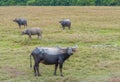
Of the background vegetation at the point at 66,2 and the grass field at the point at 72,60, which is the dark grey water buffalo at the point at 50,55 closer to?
the grass field at the point at 72,60

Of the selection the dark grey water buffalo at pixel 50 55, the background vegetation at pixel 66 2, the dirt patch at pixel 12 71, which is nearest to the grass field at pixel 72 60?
the dirt patch at pixel 12 71

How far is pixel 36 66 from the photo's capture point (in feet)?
59.2

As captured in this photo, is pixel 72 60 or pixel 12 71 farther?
pixel 72 60

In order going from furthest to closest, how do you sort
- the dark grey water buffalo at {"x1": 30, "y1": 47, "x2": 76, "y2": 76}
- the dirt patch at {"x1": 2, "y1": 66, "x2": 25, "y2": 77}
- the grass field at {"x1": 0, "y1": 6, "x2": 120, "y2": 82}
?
the dirt patch at {"x1": 2, "y1": 66, "x2": 25, "y2": 77} → the grass field at {"x1": 0, "y1": 6, "x2": 120, "y2": 82} → the dark grey water buffalo at {"x1": 30, "y1": 47, "x2": 76, "y2": 76}

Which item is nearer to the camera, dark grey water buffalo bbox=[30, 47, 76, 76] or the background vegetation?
dark grey water buffalo bbox=[30, 47, 76, 76]

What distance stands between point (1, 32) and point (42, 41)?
8.31 metres

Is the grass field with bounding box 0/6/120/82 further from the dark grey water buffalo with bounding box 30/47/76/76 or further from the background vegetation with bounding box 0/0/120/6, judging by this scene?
the background vegetation with bounding box 0/0/120/6

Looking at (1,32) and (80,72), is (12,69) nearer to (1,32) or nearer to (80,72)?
(80,72)

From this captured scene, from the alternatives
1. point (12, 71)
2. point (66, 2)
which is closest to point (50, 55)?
point (12, 71)

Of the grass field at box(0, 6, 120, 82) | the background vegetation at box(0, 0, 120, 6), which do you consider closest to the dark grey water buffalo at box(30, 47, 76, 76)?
the grass field at box(0, 6, 120, 82)

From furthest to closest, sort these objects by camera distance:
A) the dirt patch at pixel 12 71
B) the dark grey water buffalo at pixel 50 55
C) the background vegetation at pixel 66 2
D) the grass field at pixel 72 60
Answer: the background vegetation at pixel 66 2 < the dirt patch at pixel 12 71 < the grass field at pixel 72 60 < the dark grey water buffalo at pixel 50 55

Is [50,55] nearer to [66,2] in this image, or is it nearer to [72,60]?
[72,60]

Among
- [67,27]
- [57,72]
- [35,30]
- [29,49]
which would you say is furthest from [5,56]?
[67,27]

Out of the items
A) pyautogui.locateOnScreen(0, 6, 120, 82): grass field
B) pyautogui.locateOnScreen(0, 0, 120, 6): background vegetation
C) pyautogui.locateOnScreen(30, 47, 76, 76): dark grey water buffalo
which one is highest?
pyautogui.locateOnScreen(30, 47, 76, 76): dark grey water buffalo
